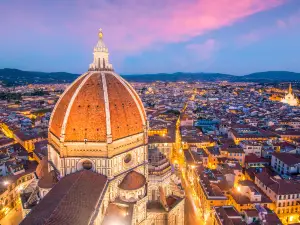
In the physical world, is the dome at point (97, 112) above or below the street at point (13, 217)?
above

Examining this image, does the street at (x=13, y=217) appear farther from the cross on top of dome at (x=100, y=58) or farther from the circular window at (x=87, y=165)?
the cross on top of dome at (x=100, y=58)

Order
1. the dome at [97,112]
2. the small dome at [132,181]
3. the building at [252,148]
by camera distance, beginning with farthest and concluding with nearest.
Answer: the building at [252,148]
the small dome at [132,181]
the dome at [97,112]

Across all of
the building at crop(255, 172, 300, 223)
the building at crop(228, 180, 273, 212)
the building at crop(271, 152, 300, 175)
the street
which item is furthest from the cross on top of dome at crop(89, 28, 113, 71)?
the building at crop(271, 152, 300, 175)

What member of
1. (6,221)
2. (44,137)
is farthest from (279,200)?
(44,137)

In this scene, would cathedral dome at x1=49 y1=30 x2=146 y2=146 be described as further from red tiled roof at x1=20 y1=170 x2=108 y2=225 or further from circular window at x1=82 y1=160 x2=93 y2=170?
red tiled roof at x1=20 y1=170 x2=108 y2=225

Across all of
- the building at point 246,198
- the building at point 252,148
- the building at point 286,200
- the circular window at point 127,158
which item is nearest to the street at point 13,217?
the circular window at point 127,158

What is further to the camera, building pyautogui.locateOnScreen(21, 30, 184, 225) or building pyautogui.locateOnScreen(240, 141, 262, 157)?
building pyautogui.locateOnScreen(240, 141, 262, 157)

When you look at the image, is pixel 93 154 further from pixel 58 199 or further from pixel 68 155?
pixel 58 199

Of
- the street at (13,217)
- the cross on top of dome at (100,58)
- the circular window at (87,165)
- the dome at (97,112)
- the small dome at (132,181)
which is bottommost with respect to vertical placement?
the street at (13,217)
